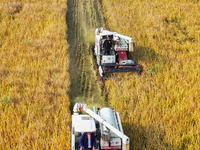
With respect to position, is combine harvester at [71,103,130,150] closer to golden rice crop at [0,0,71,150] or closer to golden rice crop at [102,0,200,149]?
golden rice crop at [0,0,71,150]

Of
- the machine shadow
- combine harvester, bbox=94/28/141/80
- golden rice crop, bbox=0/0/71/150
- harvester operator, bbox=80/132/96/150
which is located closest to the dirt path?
golden rice crop, bbox=0/0/71/150

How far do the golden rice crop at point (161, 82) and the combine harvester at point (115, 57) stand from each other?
0.50m

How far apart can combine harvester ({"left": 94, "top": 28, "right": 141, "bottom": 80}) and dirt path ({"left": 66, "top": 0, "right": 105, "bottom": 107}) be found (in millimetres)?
928

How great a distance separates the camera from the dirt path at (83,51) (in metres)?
10.8

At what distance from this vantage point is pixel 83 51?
14.9 meters

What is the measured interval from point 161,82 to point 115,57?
281cm

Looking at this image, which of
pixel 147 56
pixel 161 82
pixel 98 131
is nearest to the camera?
pixel 98 131

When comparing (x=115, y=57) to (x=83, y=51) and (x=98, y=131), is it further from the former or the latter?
(x=98, y=131)

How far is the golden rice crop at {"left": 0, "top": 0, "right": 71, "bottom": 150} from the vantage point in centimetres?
786

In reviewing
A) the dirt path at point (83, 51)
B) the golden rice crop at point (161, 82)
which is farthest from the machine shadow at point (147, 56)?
the dirt path at point (83, 51)

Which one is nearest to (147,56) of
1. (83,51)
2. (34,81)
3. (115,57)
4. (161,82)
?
(115,57)

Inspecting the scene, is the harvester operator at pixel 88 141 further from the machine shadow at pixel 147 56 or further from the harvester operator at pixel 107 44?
the machine shadow at pixel 147 56

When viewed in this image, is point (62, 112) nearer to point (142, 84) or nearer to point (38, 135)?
point (38, 135)

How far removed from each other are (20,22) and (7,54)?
5.81 metres
